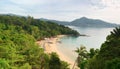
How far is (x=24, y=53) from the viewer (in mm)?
39375

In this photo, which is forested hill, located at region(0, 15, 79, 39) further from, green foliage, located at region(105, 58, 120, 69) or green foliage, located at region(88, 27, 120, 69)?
green foliage, located at region(105, 58, 120, 69)

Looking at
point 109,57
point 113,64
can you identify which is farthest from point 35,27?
point 113,64

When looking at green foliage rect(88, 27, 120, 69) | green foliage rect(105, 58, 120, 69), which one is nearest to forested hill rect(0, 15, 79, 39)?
green foliage rect(88, 27, 120, 69)

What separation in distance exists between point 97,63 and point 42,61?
1348 cm

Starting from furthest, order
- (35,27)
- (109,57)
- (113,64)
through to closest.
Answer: (35,27), (109,57), (113,64)

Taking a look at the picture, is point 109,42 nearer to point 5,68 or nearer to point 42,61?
point 5,68

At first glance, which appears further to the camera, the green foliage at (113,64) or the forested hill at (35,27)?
the forested hill at (35,27)

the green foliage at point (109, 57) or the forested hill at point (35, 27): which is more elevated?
the green foliage at point (109, 57)

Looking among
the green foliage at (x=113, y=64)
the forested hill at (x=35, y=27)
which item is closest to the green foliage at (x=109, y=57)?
the green foliage at (x=113, y=64)

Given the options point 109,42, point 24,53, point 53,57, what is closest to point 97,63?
point 109,42

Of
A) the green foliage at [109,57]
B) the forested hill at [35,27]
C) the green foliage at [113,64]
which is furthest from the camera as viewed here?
the forested hill at [35,27]

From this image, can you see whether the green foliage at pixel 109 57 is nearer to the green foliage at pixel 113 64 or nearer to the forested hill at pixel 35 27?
the green foliage at pixel 113 64

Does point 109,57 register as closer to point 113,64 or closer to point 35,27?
point 113,64

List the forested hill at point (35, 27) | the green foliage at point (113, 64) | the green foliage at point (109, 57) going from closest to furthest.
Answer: the green foliage at point (113, 64) → the green foliage at point (109, 57) → the forested hill at point (35, 27)
